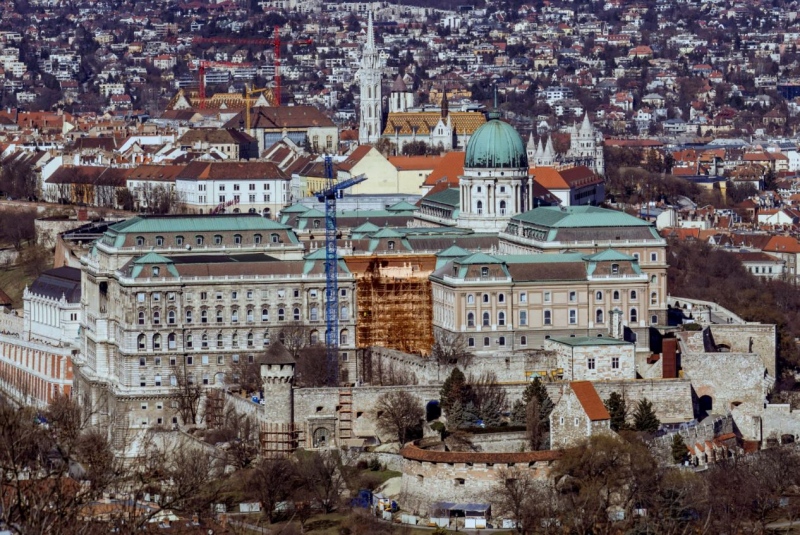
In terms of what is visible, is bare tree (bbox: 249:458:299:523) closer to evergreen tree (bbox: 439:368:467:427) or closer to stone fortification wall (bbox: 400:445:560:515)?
stone fortification wall (bbox: 400:445:560:515)

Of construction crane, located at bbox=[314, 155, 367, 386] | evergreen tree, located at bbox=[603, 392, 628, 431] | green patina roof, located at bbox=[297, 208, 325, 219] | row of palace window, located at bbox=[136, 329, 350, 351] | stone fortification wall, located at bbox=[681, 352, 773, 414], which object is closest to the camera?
evergreen tree, located at bbox=[603, 392, 628, 431]

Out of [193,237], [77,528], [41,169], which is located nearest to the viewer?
→ [77,528]

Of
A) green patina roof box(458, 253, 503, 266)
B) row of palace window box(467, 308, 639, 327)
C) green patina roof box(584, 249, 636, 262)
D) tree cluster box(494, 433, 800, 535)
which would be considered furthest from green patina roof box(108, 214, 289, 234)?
tree cluster box(494, 433, 800, 535)

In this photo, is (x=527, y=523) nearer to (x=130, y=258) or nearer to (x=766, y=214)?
(x=130, y=258)

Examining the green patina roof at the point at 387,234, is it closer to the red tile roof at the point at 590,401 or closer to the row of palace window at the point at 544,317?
the row of palace window at the point at 544,317

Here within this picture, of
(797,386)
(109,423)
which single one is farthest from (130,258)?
(797,386)

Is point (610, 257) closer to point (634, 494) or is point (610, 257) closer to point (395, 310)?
point (395, 310)
